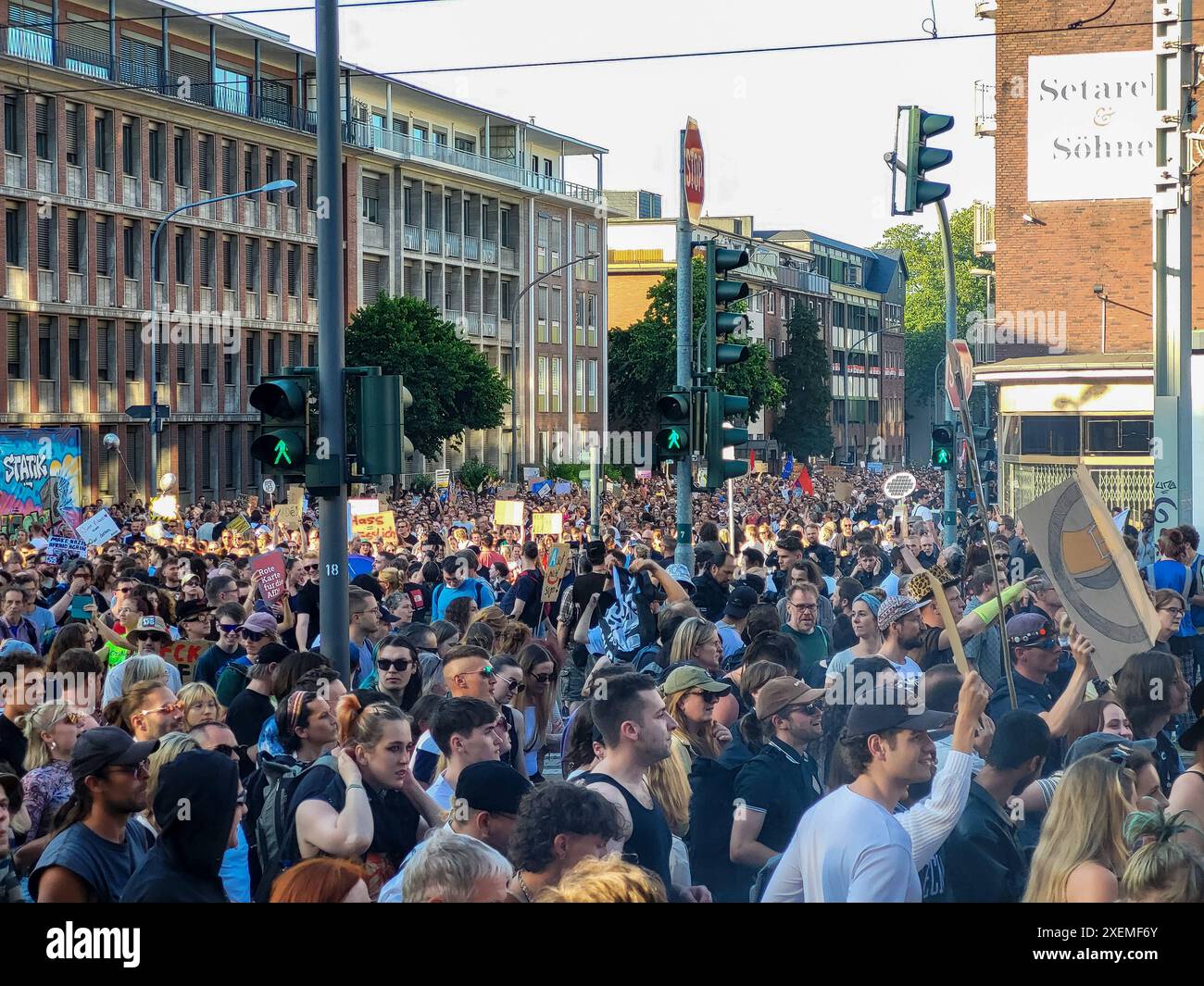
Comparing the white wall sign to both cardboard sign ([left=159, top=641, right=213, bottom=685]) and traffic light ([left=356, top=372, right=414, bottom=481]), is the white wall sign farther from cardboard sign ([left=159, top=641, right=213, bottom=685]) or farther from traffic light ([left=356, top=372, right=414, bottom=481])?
cardboard sign ([left=159, top=641, right=213, bottom=685])

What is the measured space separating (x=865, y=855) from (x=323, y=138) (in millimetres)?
6556

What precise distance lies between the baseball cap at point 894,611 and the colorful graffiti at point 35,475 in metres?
23.6

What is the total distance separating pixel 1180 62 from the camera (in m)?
17.4

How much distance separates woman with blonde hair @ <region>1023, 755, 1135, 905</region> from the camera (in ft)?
17.2

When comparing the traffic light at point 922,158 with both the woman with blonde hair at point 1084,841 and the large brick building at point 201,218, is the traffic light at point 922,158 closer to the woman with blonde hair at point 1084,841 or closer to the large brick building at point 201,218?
the woman with blonde hair at point 1084,841

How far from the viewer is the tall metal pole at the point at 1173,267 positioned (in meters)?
17.3

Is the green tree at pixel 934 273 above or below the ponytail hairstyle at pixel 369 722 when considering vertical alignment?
above

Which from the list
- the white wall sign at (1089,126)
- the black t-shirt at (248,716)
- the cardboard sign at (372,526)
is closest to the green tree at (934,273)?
the white wall sign at (1089,126)

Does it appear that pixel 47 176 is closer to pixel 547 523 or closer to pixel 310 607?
pixel 547 523

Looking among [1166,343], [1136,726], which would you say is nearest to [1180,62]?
[1166,343]

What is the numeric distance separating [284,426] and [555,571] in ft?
18.2

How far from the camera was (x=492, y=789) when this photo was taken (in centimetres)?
588

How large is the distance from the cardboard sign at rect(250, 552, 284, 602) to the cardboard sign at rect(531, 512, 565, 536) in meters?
11.0

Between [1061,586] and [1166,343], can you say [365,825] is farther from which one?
[1166,343]
